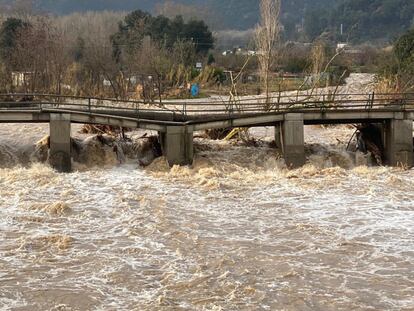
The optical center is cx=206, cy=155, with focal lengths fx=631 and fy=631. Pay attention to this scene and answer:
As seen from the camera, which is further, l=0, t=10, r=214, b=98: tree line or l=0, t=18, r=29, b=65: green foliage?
l=0, t=18, r=29, b=65: green foliage

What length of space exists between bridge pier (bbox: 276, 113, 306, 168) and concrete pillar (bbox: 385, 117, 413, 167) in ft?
12.4

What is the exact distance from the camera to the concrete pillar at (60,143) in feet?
79.5

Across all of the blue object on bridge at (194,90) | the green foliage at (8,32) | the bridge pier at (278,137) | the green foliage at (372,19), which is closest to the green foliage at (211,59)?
the green foliage at (8,32)

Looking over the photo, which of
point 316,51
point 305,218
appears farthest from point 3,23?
point 305,218

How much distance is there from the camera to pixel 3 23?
62.5 meters

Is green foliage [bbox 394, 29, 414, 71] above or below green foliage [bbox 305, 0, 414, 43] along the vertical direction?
below

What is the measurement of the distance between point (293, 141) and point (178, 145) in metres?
4.73

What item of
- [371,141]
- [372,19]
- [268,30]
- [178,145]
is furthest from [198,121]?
[372,19]

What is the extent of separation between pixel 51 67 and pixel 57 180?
2542 centimetres

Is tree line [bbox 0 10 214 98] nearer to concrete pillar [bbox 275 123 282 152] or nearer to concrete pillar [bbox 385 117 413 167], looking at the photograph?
concrete pillar [bbox 275 123 282 152]

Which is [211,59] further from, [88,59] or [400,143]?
[400,143]

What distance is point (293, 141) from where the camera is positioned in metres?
25.8

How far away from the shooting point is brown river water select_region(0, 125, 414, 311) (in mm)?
12648

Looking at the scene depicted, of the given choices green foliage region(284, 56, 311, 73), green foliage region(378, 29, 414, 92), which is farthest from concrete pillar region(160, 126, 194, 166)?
green foliage region(284, 56, 311, 73)
